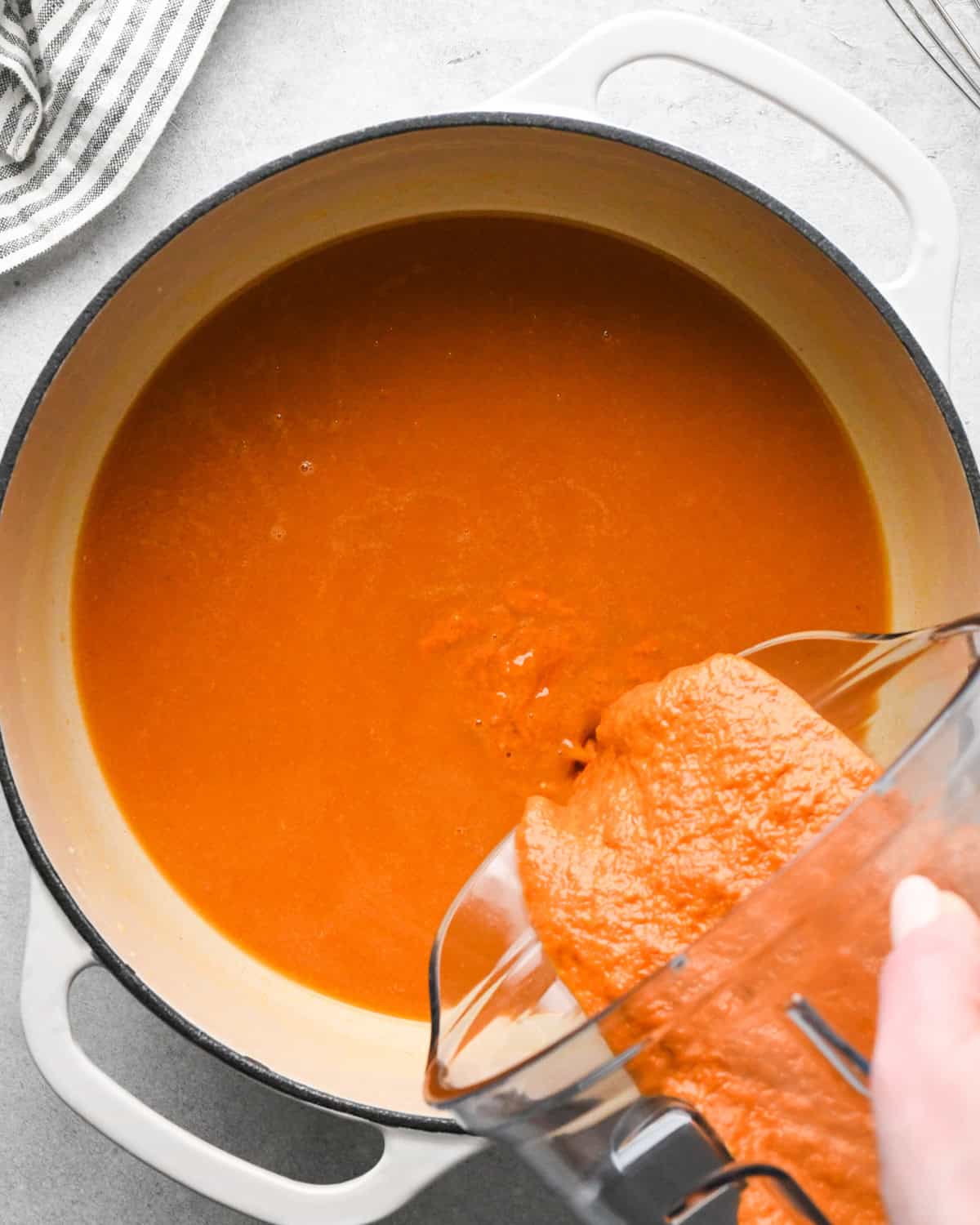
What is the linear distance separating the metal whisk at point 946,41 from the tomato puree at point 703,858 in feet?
2.16

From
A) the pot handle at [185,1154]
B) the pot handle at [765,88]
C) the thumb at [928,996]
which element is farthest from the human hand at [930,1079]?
the pot handle at [765,88]

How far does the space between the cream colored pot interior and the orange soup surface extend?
0.03 metres

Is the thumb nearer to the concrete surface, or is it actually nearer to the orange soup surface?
the orange soup surface

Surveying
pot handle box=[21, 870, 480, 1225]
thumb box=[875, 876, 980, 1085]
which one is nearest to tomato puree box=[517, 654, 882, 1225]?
thumb box=[875, 876, 980, 1085]

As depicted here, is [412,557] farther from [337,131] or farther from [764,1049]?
[764,1049]

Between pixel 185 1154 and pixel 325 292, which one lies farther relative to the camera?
pixel 325 292

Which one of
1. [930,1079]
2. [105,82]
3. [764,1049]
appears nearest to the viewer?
[930,1079]

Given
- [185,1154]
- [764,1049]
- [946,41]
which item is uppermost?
[946,41]

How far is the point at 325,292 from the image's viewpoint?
3.76 feet

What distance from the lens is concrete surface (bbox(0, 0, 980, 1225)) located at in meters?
1.11

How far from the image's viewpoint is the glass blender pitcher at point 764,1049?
674mm

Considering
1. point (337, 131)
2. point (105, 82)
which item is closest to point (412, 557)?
point (337, 131)

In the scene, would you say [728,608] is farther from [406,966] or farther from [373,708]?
[406,966]

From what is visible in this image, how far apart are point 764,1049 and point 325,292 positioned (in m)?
0.80
